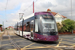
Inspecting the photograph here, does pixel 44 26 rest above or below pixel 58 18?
below

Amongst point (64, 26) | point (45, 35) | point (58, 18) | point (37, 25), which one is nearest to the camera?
point (45, 35)

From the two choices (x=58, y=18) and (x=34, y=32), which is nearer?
(x=34, y=32)

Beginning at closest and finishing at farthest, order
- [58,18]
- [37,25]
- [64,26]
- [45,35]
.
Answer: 1. [45,35]
2. [37,25]
3. [64,26]
4. [58,18]

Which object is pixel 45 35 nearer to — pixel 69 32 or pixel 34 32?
pixel 34 32

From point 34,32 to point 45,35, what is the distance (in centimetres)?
180

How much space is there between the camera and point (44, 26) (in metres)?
13.1

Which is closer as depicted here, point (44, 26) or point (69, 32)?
point (44, 26)

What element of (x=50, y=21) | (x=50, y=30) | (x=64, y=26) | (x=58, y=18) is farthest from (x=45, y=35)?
(x=58, y=18)

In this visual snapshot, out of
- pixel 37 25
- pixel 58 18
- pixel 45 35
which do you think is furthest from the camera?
pixel 58 18

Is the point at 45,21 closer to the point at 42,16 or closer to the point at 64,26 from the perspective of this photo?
the point at 42,16

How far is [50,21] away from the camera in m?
13.4

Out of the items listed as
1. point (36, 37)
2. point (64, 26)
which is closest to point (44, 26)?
point (36, 37)

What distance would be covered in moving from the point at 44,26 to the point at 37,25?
2.98ft

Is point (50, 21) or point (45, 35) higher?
point (50, 21)
